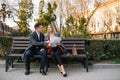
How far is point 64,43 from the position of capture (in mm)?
11844

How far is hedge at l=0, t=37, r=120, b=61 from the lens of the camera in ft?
40.3

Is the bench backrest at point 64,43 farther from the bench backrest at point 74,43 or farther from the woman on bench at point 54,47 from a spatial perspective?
the woman on bench at point 54,47

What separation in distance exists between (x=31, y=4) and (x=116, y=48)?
2149cm

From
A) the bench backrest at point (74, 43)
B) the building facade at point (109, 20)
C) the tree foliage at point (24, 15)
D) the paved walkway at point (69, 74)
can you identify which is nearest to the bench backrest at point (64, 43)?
the bench backrest at point (74, 43)

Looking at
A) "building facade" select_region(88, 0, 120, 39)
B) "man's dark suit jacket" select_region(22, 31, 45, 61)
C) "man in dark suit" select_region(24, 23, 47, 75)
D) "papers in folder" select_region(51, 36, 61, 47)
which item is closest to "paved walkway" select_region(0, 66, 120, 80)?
"man in dark suit" select_region(24, 23, 47, 75)

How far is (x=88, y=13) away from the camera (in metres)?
42.2

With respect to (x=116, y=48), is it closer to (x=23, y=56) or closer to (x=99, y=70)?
(x=99, y=70)

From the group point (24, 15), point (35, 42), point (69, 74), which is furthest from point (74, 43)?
point (24, 15)

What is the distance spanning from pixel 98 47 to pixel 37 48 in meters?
2.75

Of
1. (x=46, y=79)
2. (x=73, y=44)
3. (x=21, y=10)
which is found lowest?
(x=46, y=79)

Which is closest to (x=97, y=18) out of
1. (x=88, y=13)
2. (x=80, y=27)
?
(x=88, y=13)

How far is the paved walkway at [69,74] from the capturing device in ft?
32.2

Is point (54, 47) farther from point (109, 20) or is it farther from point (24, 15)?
point (109, 20)

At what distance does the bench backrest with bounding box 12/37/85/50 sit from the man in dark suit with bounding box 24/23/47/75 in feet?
2.99
